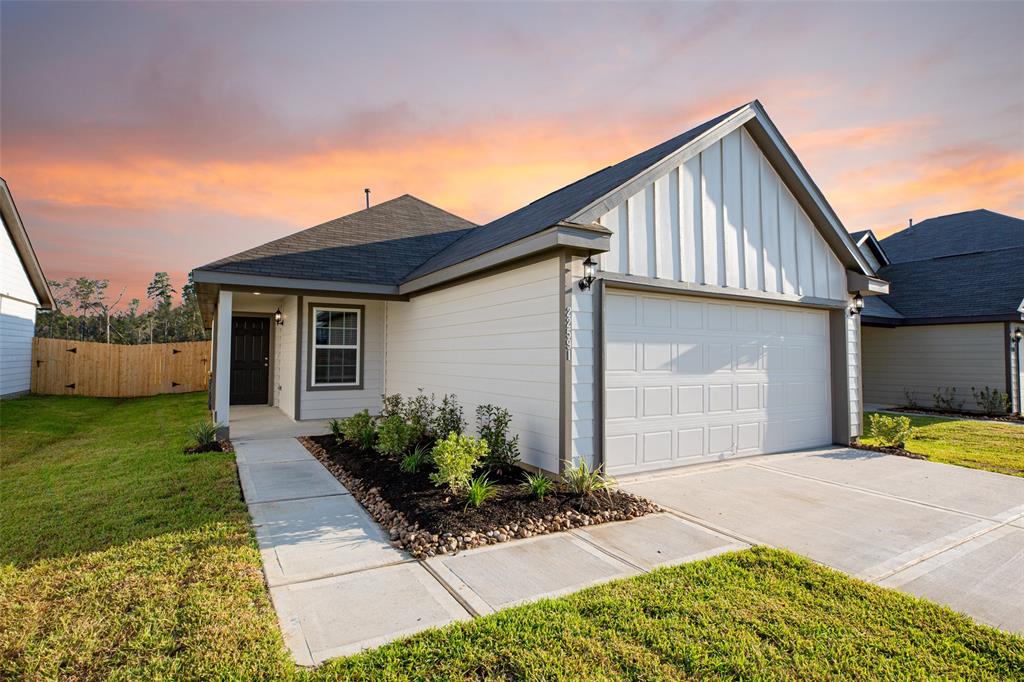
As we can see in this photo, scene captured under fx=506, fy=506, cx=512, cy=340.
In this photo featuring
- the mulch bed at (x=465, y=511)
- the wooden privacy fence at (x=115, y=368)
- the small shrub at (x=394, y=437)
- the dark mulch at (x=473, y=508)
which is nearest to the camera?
the mulch bed at (x=465, y=511)

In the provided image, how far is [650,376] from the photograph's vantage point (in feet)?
21.1

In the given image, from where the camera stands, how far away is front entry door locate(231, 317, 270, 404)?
46.8 ft

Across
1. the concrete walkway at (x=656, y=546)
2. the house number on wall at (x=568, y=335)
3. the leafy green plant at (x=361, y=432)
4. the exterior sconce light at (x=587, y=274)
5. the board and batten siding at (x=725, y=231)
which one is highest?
the board and batten siding at (x=725, y=231)

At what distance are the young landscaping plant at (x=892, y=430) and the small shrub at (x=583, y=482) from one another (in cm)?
573

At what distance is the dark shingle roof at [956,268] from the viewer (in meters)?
13.4

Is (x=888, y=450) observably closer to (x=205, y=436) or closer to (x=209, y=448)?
(x=209, y=448)

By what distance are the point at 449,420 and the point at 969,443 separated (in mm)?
9243

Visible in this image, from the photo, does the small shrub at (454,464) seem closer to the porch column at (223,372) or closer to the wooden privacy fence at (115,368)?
the porch column at (223,372)

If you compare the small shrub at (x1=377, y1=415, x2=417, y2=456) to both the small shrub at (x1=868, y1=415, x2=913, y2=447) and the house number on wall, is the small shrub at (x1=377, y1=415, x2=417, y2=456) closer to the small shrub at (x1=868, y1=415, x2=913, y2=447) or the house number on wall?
the house number on wall

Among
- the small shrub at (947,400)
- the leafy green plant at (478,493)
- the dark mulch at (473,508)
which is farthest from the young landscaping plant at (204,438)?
the small shrub at (947,400)

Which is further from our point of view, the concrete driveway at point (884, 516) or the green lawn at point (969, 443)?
the green lawn at point (969, 443)

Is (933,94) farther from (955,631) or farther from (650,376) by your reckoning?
(955,631)

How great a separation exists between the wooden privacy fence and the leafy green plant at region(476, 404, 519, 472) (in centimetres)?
1650

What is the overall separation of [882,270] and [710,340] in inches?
573
